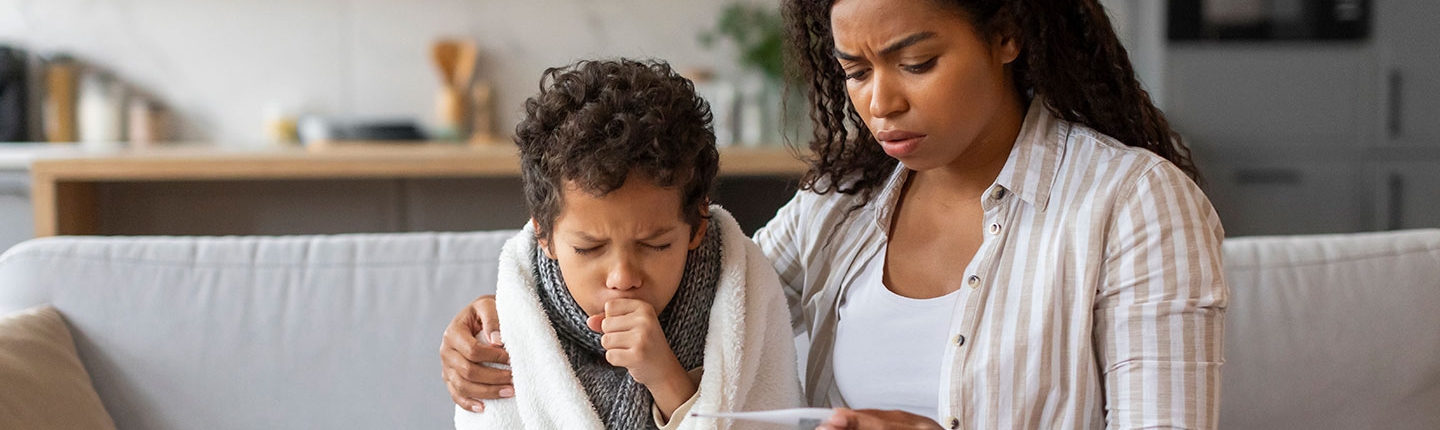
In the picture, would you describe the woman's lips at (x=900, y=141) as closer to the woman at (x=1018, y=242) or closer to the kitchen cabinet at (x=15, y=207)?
the woman at (x=1018, y=242)

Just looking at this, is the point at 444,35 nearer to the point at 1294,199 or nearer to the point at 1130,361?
the point at 1294,199

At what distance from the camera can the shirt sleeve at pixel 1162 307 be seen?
1.15 meters

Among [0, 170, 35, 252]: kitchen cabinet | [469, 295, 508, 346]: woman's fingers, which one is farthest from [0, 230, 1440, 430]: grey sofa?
[0, 170, 35, 252]: kitchen cabinet

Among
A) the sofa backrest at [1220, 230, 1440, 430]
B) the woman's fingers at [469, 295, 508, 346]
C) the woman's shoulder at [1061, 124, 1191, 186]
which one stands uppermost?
the woman's shoulder at [1061, 124, 1191, 186]

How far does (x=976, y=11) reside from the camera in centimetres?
124

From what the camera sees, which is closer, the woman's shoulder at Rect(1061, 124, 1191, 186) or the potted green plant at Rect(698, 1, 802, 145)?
the woman's shoulder at Rect(1061, 124, 1191, 186)

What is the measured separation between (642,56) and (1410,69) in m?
2.60

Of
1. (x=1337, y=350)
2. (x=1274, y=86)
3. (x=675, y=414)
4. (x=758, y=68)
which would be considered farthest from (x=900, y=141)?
(x=1274, y=86)

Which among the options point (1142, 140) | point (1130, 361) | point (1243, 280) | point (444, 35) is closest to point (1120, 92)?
point (1142, 140)

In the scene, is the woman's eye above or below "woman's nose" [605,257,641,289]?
above

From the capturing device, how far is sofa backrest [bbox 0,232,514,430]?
67.1 inches

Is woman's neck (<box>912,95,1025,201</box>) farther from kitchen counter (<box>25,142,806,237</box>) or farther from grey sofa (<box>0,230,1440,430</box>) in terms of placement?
kitchen counter (<box>25,142,806,237</box>)

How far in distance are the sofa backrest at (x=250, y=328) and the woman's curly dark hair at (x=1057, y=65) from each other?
604mm

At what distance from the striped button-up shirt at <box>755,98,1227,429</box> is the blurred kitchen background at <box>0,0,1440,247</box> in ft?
7.83
